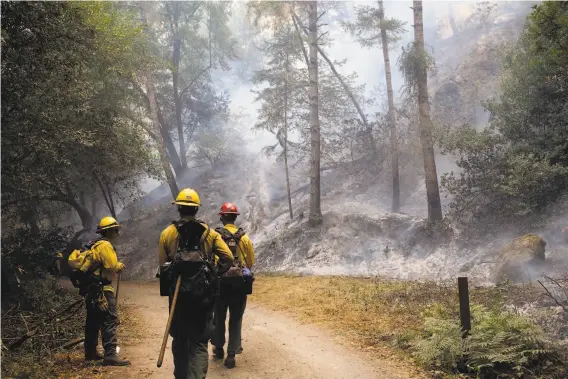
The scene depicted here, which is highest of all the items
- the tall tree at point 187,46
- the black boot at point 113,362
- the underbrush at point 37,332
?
the tall tree at point 187,46

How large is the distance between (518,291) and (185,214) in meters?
7.95

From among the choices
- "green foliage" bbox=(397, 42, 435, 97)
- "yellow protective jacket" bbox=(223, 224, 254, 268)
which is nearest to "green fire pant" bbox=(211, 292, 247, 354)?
"yellow protective jacket" bbox=(223, 224, 254, 268)

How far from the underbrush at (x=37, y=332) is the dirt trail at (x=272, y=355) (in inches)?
37.9

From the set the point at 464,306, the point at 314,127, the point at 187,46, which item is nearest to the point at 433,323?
the point at 464,306

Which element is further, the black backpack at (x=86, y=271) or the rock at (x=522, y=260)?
the rock at (x=522, y=260)

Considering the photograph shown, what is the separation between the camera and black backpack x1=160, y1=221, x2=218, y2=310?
425 centimetres

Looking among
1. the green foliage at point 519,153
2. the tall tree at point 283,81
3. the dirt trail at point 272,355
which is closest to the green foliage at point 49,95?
the dirt trail at point 272,355

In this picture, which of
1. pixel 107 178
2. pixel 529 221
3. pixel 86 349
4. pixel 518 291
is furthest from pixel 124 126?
pixel 529 221

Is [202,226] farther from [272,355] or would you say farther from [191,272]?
[272,355]

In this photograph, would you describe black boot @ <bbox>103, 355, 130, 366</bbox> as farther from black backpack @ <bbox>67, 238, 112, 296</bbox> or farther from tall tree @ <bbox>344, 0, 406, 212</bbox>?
tall tree @ <bbox>344, 0, 406, 212</bbox>

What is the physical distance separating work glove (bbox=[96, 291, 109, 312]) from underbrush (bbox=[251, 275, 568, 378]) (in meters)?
4.33

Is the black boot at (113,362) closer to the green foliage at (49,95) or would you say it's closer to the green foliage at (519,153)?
the green foliage at (49,95)

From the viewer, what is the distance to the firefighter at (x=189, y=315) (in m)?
4.39

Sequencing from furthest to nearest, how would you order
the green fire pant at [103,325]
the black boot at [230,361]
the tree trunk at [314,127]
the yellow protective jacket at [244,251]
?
1. the tree trunk at [314,127]
2. the green fire pant at [103,325]
3. the yellow protective jacket at [244,251]
4. the black boot at [230,361]
